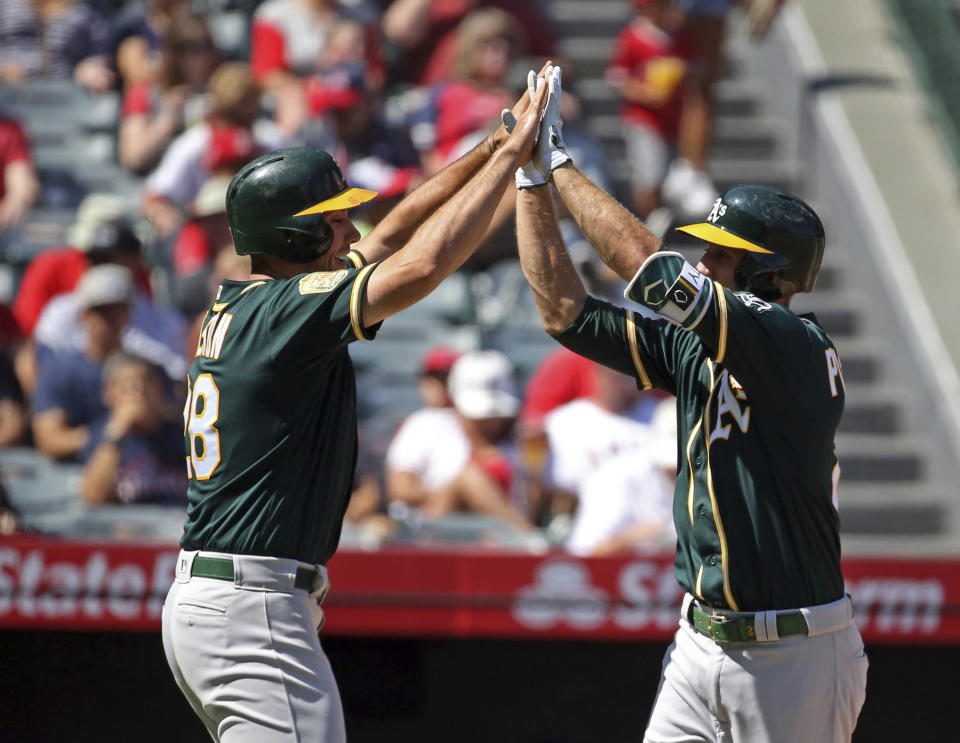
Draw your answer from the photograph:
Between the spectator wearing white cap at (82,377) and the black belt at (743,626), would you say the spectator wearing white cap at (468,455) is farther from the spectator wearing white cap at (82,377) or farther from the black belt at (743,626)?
the black belt at (743,626)

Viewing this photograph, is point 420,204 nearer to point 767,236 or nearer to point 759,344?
point 767,236

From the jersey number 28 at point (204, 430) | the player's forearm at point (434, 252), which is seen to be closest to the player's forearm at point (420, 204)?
the player's forearm at point (434, 252)

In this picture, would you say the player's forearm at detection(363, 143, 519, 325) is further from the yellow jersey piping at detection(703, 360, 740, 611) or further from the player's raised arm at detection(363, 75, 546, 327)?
the yellow jersey piping at detection(703, 360, 740, 611)

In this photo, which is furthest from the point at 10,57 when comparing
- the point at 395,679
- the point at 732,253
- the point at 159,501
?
the point at 732,253

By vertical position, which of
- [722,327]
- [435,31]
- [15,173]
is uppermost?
[435,31]

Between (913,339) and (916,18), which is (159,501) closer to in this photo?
(913,339)

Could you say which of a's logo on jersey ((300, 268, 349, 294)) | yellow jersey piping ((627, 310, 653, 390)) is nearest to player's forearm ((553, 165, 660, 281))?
yellow jersey piping ((627, 310, 653, 390))

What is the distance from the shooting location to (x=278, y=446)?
2975mm

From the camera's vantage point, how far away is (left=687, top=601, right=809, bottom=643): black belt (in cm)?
298

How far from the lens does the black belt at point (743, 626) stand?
2.98 metres

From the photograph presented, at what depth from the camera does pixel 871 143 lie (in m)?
7.98

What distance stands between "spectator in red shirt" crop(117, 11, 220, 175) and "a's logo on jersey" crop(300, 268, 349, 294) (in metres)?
4.41

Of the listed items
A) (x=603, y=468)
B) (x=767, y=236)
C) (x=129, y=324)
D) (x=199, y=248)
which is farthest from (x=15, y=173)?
(x=767, y=236)

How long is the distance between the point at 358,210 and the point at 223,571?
3.94 meters
